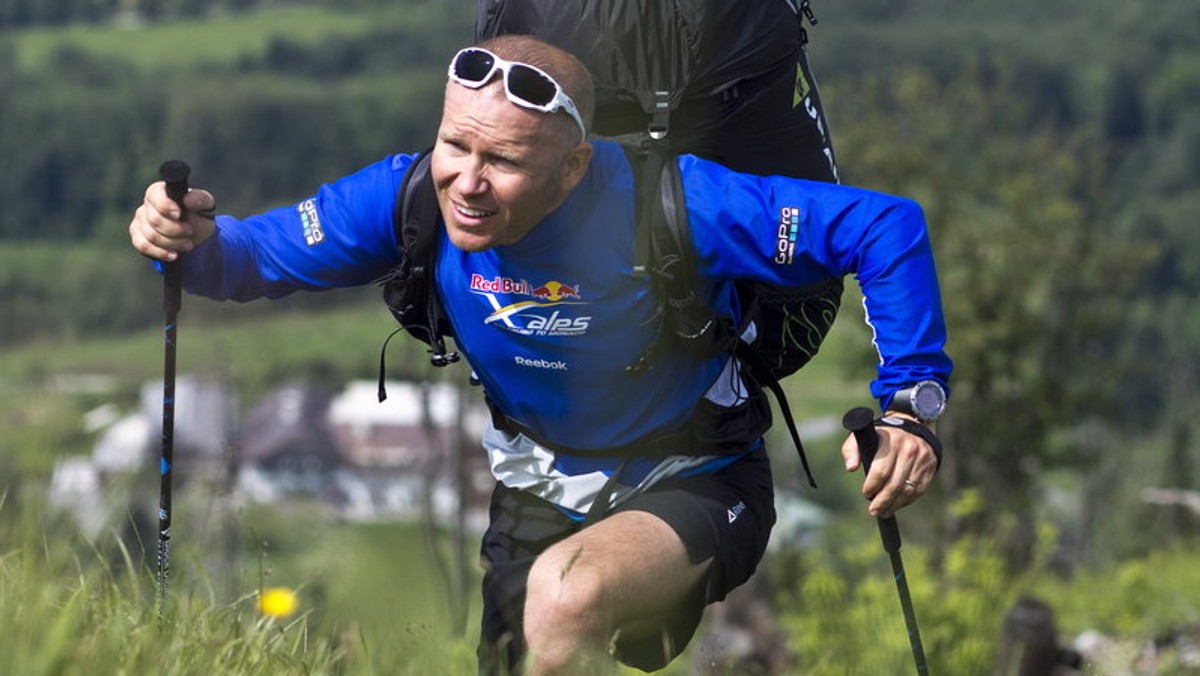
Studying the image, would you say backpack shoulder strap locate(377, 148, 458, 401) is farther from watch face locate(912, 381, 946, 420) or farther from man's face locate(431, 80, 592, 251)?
watch face locate(912, 381, 946, 420)

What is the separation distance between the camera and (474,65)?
15.2 feet

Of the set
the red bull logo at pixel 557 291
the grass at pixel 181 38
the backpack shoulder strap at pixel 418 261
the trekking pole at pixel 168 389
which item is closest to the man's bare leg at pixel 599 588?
the red bull logo at pixel 557 291

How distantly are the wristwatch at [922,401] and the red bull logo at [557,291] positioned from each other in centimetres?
86

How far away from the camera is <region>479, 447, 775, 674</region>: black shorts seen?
4699 millimetres

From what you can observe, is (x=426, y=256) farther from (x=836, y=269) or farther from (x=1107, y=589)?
(x=1107, y=589)

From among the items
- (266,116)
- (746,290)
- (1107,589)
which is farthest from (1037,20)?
(746,290)

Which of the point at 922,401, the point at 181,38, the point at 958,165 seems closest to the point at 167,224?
the point at 922,401

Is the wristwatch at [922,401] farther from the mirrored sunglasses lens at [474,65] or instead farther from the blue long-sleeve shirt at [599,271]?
the mirrored sunglasses lens at [474,65]

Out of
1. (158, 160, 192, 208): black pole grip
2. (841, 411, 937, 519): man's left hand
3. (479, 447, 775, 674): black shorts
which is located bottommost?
(479, 447, 775, 674): black shorts

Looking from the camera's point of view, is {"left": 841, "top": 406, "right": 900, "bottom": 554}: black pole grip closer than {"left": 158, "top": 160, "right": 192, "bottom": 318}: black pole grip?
Yes

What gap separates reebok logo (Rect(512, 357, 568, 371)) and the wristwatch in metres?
0.89

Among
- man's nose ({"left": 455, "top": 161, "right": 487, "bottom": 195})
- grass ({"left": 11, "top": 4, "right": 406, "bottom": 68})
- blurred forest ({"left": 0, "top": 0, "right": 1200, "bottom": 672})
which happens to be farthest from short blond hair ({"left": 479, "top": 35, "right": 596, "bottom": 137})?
grass ({"left": 11, "top": 4, "right": 406, "bottom": 68})

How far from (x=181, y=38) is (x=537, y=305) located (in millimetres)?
143037

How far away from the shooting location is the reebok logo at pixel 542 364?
4.82 metres
